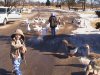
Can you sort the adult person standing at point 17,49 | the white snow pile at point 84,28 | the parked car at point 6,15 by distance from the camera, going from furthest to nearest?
the parked car at point 6,15 < the white snow pile at point 84,28 < the adult person standing at point 17,49

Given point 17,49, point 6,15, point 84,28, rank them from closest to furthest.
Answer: point 17,49, point 84,28, point 6,15

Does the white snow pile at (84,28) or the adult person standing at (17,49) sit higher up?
the adult person standing at (17,49)

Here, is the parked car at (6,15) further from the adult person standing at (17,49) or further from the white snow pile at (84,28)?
the adult person standing at (17,49)

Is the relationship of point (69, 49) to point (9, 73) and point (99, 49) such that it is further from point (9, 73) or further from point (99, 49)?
point (9, 73)

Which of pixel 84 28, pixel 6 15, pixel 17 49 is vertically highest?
pixel 17 49

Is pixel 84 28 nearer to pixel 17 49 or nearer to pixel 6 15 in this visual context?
pixel 6 15

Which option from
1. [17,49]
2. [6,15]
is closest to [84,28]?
[6,15]

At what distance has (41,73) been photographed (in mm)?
11602

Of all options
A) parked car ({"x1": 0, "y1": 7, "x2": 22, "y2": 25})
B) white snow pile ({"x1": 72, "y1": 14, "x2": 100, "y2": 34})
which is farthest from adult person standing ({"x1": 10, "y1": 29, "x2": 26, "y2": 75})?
parked car ({"x1": 0, "y1": 7, "x2": 22, "y2": 25})

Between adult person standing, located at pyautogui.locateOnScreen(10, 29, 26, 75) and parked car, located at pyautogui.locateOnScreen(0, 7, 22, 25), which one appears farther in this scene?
parked car, located at pyautogui.locateOnScreen(0, 7, 22, 25)

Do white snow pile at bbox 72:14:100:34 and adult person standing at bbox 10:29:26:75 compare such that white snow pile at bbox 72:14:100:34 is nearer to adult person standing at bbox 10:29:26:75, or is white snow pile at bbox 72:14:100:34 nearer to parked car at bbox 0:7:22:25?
parked car at bbox 0:7:22:25

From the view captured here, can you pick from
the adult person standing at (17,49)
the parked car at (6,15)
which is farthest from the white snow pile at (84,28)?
the adult person standing at (17,49)

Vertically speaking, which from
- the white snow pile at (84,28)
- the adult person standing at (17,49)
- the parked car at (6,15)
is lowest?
the white snow pile at (84,28)

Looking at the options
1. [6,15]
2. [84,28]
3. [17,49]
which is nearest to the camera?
[17,49]
